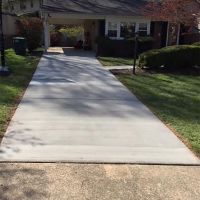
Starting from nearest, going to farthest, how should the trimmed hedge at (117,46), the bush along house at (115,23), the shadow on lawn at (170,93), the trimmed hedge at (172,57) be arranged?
the shadow on lawn at (170,93) < the trimmed hedge at (172,57) < the trimmed hedge at (117,46) < the bush along house at (115,23)

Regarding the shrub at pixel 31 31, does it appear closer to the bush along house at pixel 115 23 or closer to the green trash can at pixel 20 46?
the bush along house at pixel 115 23

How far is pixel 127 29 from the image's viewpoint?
2580cm

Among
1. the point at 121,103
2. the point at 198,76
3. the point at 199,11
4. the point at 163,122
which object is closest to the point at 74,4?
the point at 199,11

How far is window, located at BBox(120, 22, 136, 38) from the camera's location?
2575cm

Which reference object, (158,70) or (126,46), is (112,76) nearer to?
(158,70)

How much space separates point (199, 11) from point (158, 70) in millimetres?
3655

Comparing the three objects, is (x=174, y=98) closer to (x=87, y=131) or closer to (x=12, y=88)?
(x=87, y=131)

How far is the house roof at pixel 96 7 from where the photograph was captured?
2525 cm

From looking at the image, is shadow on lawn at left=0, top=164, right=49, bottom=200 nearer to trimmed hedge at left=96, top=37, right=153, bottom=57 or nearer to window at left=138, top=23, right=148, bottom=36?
trimmed hedge at left=96, top=37, right=153, bottom=57

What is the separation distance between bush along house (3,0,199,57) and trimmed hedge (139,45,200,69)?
24.9 feet

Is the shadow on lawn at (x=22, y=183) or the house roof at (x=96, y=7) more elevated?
the house roof at (x=96, y=7)

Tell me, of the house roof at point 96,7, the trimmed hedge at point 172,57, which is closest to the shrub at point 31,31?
the house roof at point 96,7

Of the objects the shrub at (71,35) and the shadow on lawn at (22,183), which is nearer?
the shadow on lawn at (22,183)

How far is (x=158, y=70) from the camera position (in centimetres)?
1684
